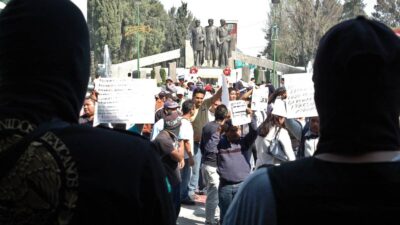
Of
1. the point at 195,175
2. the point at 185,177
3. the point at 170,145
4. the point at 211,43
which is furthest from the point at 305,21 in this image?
the point at 170,145

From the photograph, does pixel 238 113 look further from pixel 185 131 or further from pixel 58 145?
pixel 58 145

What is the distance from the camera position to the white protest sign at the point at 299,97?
22.7ft

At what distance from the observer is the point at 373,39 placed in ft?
6.08

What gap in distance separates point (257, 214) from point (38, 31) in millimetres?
842

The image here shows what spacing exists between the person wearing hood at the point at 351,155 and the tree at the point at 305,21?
180ft

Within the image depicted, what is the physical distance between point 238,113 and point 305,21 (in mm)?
53963

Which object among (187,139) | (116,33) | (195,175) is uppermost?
(116,33)

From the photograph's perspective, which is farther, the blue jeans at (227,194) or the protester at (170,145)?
the blue jeans at (227,194)

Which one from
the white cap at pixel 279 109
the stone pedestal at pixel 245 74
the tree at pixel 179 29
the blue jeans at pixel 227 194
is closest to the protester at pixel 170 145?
the blue jeans at pixel 227 194

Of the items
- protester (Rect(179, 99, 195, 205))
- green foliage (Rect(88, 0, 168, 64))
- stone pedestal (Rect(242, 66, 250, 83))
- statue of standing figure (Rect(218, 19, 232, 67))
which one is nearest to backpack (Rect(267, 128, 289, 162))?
protester (Rect(179, 99, 195, 205))

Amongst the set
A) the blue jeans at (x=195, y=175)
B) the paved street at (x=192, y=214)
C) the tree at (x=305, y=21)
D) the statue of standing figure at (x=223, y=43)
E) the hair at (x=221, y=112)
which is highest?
the tree at (x=305, y=21)

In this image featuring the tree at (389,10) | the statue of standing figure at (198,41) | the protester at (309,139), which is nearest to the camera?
the protester at (309,139)

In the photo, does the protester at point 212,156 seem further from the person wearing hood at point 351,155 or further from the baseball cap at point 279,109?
the person wearing hood at point 351,155

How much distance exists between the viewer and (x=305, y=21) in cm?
6038
